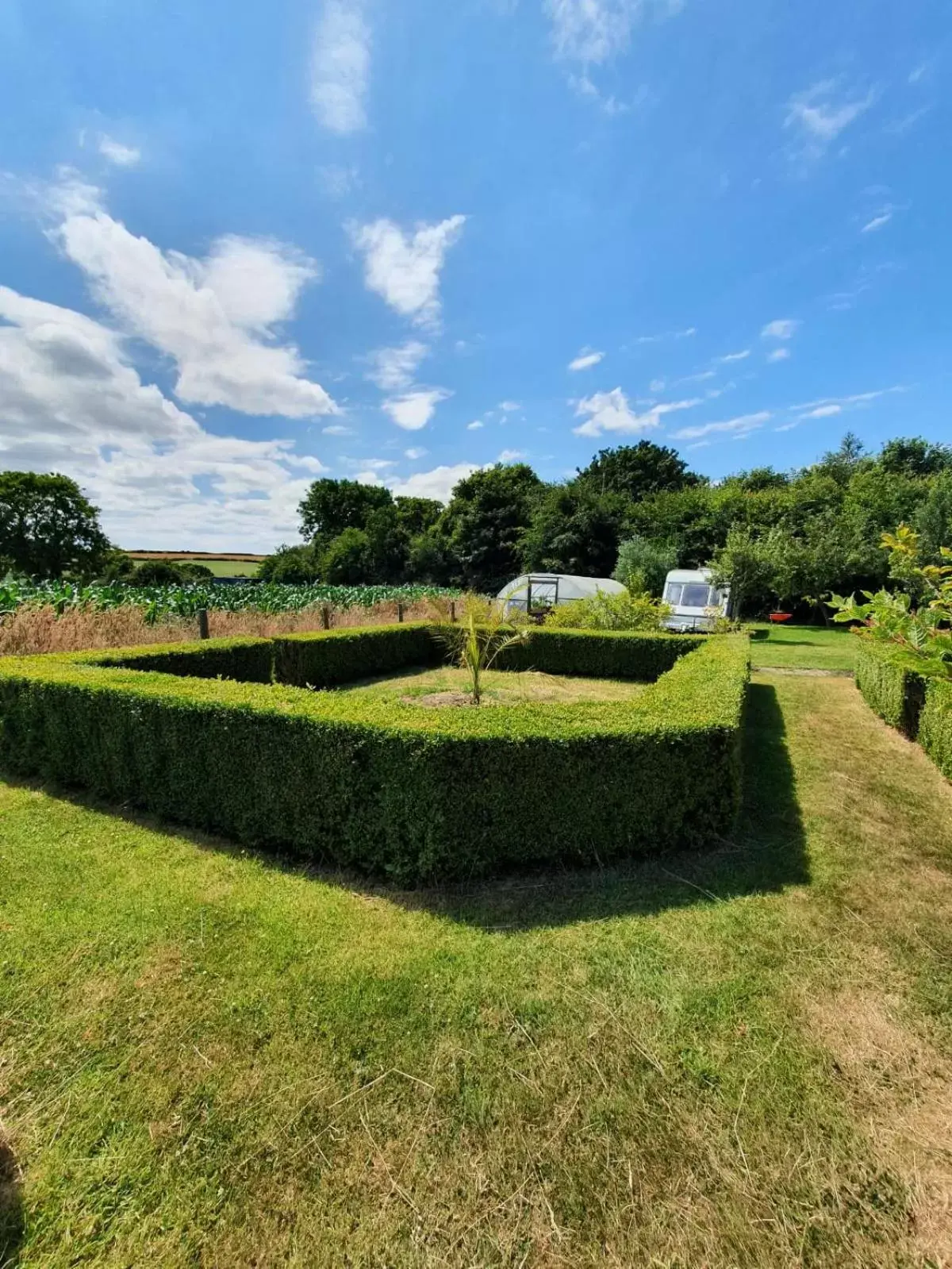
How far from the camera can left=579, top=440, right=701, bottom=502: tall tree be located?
113 feet

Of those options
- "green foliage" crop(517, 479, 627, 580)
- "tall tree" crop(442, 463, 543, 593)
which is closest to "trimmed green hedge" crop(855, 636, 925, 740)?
"green foliage" crop(517, 479, 627, 580)

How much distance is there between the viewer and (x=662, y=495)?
28.4 meters

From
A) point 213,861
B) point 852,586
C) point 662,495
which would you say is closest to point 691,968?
point 213,861

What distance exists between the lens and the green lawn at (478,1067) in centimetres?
152

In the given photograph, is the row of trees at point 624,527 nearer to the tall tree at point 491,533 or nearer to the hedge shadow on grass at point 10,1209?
the tall tree at point 491,533

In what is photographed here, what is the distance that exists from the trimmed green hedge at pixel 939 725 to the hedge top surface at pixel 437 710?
161 centimetres

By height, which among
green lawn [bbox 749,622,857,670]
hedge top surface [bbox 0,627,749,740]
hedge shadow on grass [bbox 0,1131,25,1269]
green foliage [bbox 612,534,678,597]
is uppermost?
green foliage [bbox 612,534,678,597]

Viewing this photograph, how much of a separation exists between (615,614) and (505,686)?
15.7 ft

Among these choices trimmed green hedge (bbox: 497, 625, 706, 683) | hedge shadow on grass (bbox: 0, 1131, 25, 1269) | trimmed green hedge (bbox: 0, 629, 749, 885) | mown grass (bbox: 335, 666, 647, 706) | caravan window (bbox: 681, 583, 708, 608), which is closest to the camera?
hedge shadow on grass (bbox: 0, 1131, 25, 1269)

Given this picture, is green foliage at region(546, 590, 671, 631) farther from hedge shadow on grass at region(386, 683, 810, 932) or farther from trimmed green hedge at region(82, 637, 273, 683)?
hedge shadow on grass at region(386, 683, 810, 932)

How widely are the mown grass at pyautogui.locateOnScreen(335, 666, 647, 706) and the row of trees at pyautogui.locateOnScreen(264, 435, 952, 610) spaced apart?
23.8 ft

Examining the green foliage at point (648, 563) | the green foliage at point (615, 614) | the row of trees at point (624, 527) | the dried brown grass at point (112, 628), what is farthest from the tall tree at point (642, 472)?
the dried brown grass at point (112, 628)

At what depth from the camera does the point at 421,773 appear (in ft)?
10.1

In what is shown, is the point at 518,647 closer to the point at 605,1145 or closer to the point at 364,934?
the point at 364,934
